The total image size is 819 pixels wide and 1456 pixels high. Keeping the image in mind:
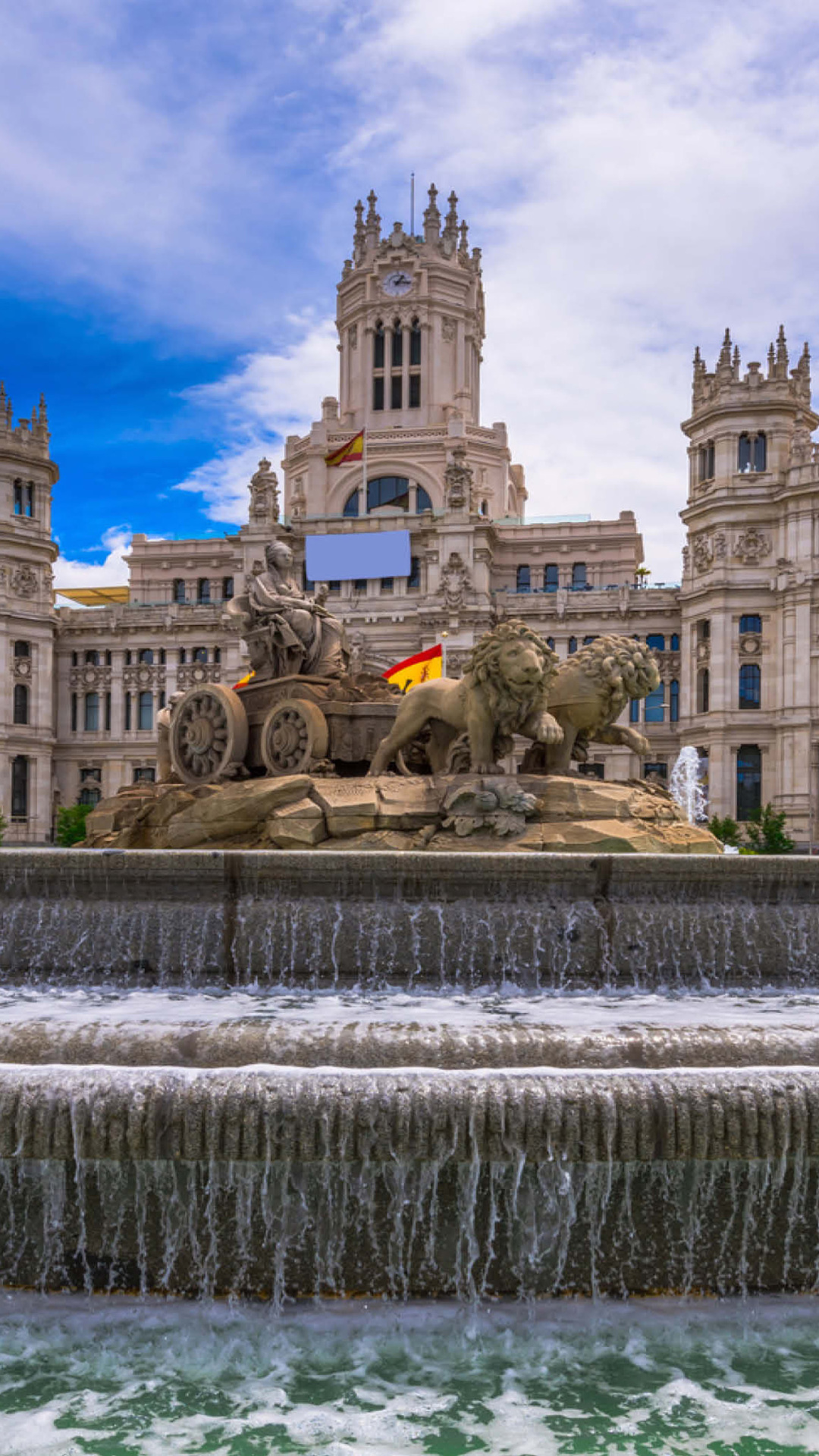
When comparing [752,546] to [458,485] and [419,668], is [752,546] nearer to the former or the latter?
[458,485]

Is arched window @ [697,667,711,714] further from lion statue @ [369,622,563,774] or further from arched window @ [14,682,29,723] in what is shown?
lion statue @ [369,622,563,774]

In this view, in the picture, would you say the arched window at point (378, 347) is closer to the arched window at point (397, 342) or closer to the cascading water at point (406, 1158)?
the arched window at point (397, 342)

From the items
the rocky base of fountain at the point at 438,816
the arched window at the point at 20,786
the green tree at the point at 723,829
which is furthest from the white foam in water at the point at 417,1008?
the arched window at the point at 20,786

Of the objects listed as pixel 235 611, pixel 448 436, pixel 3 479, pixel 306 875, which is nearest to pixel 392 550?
pixel 448 436

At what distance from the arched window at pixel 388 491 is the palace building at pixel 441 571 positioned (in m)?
0.18

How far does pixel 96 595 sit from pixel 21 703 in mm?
17025

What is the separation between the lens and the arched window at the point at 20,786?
71375 mm

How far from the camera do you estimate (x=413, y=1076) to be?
5570 mm

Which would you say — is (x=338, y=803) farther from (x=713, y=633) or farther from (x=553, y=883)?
(x=713, y=633)

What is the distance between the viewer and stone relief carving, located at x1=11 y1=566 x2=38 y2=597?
235 ft

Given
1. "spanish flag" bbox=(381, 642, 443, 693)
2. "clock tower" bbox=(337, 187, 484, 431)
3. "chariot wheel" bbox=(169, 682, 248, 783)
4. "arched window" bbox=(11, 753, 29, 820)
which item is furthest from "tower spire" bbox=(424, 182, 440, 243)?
"chariot wheel" bbox=(169, 682, 248, 783)


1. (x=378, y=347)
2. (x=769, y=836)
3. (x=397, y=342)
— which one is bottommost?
(x=769, y=836)

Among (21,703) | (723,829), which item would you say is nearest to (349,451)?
(21,703)

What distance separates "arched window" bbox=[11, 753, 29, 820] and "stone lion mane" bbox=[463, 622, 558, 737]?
64190 millimetres
